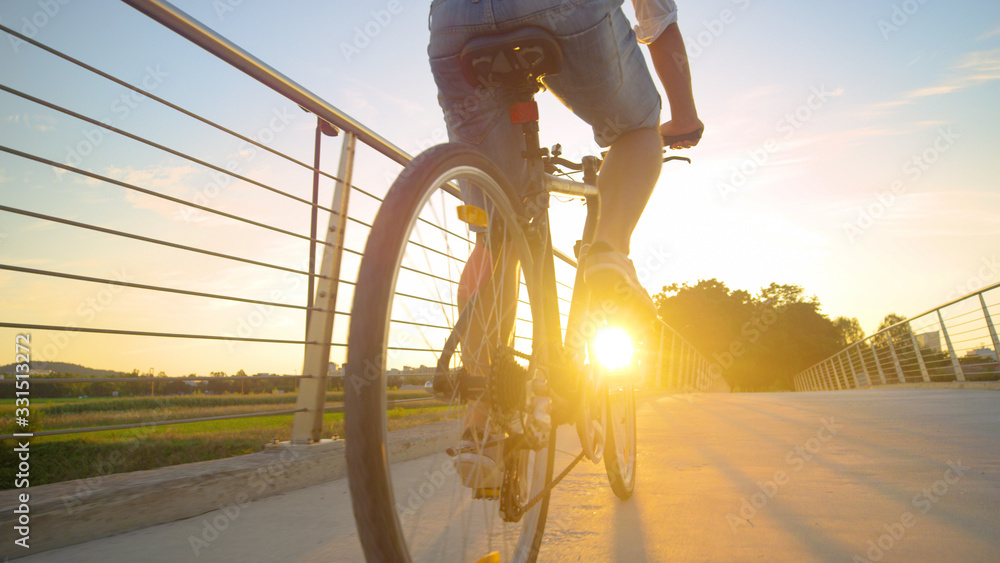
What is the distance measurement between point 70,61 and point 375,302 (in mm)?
1552

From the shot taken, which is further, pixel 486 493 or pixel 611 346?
pixel 611 346

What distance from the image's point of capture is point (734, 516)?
1.62 meters

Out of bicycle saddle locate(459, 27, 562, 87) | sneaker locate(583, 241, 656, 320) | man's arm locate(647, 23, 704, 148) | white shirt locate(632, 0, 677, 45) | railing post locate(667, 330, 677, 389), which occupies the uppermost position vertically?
white shirt locate(632, 0, 677, 45)

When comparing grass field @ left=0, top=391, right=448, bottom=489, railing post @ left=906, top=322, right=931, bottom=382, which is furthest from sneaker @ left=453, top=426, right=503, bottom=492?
railing post @ left=906, top=322, right=931, bottom=382

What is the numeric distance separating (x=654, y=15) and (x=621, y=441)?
1.41m

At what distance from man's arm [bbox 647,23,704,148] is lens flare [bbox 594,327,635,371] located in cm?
66

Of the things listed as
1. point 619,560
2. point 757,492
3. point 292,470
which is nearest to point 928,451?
point 757,492

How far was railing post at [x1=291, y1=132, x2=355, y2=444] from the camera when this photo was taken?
2.33 m

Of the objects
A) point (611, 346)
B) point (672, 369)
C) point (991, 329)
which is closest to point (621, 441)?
point (611, 346)

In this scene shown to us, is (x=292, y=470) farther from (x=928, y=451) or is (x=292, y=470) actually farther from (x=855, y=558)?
(x=928, y=451)

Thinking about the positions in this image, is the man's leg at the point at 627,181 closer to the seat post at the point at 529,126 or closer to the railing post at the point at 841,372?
the seat post at the point at 529,126

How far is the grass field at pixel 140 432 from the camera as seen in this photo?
1908 mm

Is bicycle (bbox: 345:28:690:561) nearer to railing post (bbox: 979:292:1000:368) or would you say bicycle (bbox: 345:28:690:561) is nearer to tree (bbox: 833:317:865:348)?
railing post (bbox: 979:292:1000:368)

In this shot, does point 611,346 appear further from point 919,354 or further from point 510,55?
point 919,354
